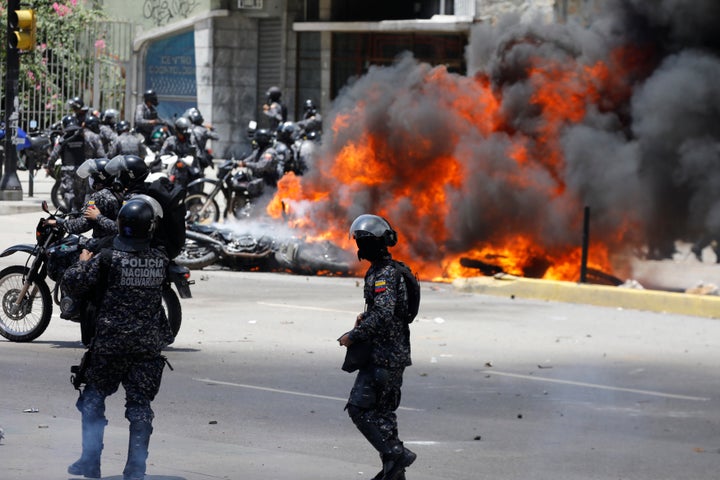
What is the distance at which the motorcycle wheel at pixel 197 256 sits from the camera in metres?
17.7

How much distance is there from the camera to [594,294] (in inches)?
628

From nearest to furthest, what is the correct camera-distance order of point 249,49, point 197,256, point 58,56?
point 197,256
point 58,56
point 249,49

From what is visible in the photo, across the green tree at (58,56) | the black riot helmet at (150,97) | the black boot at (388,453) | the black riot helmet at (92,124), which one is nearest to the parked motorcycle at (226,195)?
the black riot helmet at (92,124)

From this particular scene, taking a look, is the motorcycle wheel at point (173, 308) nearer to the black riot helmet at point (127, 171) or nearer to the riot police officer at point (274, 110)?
the black riot helmet at point (127, 171)

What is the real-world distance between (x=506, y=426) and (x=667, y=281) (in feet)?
31.2

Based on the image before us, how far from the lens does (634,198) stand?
18422 mm

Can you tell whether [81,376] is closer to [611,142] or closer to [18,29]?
[611,142]

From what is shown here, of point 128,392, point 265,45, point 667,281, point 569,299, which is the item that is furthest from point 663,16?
point 265,45

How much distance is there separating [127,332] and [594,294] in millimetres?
9719

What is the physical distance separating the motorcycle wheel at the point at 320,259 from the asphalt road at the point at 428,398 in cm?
246

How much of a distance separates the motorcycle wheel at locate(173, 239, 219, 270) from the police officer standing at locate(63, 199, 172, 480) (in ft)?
34.8

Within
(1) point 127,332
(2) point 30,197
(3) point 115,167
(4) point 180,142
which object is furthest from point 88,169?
(2) point 30,197

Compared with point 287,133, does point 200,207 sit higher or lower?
lower

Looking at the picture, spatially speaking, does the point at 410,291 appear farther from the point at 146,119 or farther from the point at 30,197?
the point at 146,119
